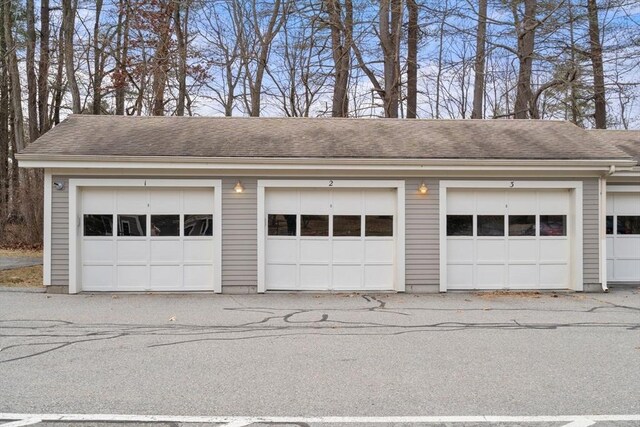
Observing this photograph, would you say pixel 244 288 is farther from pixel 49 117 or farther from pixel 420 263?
pixel 49 117

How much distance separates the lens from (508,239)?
10.8 meters

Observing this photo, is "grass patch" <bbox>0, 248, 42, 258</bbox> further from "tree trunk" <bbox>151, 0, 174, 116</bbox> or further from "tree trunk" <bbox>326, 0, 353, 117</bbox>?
"tree trunk" <bbox>326, 0, 353, 117</bbox>

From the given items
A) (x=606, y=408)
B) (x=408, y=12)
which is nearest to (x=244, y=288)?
(x=606, y=408)

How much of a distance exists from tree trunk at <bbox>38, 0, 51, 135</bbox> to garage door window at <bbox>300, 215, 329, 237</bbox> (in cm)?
1695

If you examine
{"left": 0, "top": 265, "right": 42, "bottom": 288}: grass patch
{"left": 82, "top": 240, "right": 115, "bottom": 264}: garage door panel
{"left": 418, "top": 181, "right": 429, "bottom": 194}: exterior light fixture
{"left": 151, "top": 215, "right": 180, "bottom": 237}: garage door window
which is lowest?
{"left": 0, "top": 265, "right": 42, "bottom": 288}: grass patch

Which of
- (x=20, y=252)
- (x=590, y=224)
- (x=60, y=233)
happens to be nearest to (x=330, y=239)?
(x=60, y=233)

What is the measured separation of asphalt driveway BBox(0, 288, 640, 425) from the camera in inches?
167

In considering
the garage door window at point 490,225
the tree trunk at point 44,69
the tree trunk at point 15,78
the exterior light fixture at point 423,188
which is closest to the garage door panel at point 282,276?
the exterior light fixture at point 423,188

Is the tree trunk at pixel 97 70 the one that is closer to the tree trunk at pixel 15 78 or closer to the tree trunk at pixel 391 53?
the tree trunk at pixel 15 78

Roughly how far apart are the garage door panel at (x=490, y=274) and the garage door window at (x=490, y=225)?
671 millimetres

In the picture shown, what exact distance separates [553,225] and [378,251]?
3.77m

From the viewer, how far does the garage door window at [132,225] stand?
10.4 m

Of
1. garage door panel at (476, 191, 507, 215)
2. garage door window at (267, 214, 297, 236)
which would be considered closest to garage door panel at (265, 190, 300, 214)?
garage door window at (267, 214, 297, 236)

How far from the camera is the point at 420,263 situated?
10578 millimetres
